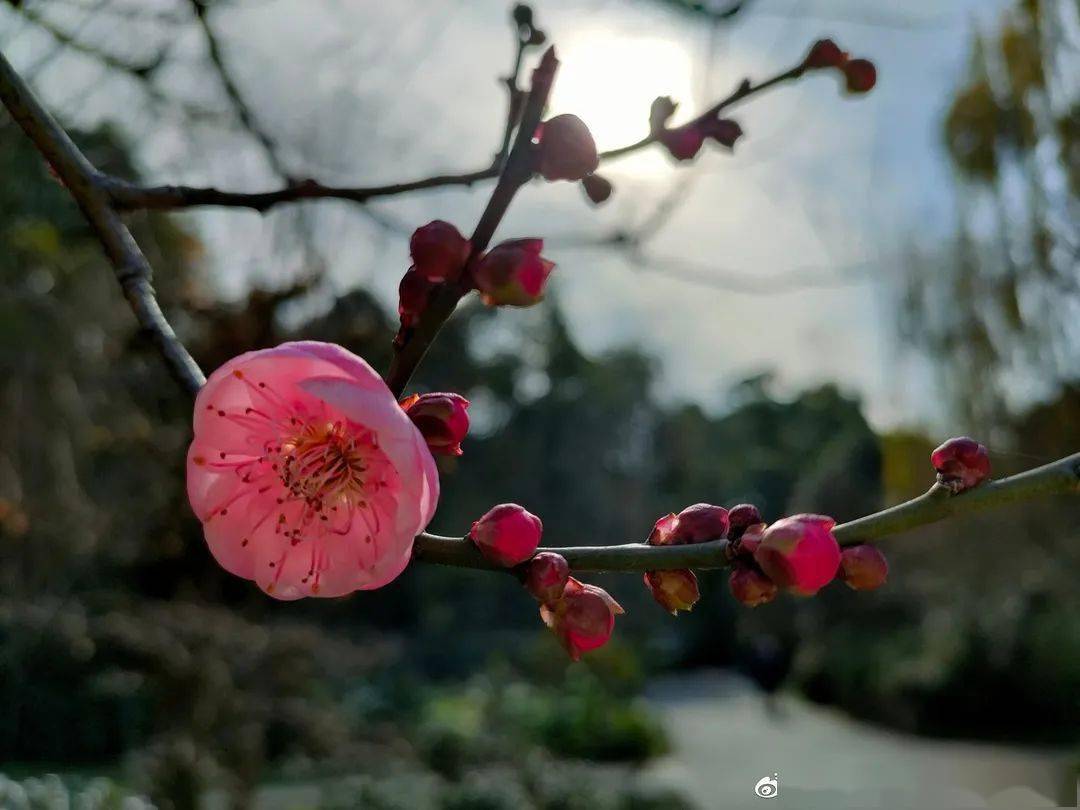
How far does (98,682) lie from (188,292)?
13.1 ft

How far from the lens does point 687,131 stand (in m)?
0.74

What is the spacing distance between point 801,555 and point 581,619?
147 mm

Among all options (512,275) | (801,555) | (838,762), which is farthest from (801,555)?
(838,762)

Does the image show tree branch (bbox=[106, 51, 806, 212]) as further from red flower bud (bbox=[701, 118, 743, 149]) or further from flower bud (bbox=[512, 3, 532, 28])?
flower bud (bbox=[512, 3, 532, 28])

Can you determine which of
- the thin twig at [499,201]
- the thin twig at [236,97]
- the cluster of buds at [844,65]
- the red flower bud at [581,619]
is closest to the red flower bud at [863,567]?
the red flower bud at [581,619]

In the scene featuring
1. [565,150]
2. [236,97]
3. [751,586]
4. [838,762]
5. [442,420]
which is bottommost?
[751,586]

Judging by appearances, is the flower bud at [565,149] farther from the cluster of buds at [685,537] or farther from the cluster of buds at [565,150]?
the cluster of buds at [685,537]

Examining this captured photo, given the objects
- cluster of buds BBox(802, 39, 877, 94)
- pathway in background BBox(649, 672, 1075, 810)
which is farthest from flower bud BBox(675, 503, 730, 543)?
pathway in background BBox(649, 672, 1075, 810)

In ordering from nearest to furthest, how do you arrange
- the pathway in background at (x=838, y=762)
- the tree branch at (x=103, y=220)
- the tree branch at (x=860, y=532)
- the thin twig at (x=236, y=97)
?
the tree branch at (x=860, y=532) → the tree branch at (x=103, y=220) → the thin twig at (x=236, y=97) → the pathway in background at (x=838, y=762)

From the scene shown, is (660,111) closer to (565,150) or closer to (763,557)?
(565,150)

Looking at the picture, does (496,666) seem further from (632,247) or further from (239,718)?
(632,247)

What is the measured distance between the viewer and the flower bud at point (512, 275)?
52 cm

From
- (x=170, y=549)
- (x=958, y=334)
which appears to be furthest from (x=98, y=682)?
(x=958, y=334)

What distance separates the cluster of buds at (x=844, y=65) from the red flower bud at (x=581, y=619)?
423 mm
